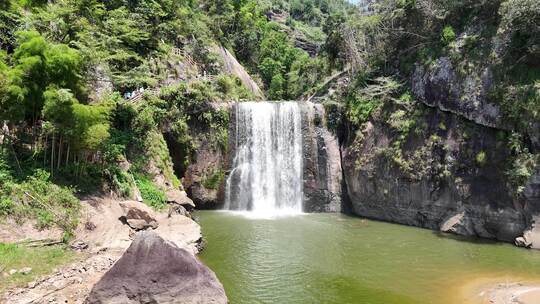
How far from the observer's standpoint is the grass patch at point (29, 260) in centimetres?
994

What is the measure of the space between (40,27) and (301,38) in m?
50.0

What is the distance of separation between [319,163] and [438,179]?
700 centimetres

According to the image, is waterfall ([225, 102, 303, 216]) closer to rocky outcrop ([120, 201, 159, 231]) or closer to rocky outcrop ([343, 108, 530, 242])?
rocky outcrop ([343, 108, 530, 242])

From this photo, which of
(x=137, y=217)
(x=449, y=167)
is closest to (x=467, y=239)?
(x=449, y=167)

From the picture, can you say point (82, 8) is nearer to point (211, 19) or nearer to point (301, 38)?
point (211, 19)

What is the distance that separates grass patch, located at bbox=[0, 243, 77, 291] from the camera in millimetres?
9938

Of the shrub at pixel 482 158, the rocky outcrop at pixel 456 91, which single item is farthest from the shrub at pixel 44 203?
the rocky outcrop at pixel 456 91

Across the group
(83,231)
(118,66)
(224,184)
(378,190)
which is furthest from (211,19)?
(83,231)

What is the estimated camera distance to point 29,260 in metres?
11.0

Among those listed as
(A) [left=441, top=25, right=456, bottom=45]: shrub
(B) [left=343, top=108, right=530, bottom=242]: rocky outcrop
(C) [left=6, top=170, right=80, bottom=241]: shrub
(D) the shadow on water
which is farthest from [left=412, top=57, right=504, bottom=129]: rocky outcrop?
(C) [left=6, top=170, right=80, bottom=241]: shrub

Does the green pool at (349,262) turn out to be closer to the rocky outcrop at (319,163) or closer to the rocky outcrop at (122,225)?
the rocky outcrop at (122,225)

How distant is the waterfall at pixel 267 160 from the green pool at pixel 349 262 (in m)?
3.65

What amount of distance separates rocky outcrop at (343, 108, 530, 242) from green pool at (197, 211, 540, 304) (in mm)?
1002

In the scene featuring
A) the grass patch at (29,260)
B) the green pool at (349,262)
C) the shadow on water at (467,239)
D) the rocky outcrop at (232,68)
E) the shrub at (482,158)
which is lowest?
the green pool at (349,262)
